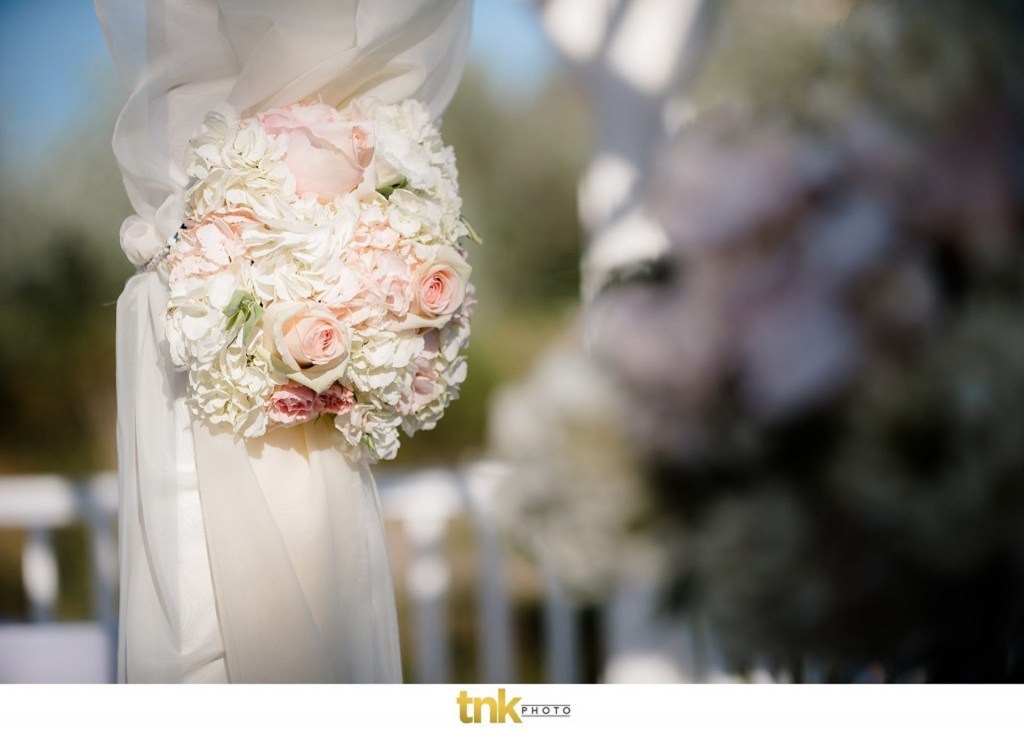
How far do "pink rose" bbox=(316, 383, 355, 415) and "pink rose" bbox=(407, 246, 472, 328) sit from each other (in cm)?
10

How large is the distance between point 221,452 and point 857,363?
0.83 metres

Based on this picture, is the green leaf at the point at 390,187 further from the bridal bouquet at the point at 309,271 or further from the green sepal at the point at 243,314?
the green sepal at the point at 243,314

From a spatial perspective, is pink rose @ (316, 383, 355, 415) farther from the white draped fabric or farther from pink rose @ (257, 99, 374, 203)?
pink rose @ (257, 99, 374, 203)

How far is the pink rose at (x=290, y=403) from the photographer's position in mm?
870

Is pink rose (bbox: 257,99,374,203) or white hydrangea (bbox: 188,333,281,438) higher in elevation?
pink rose (bbox: 257,99,374,203)

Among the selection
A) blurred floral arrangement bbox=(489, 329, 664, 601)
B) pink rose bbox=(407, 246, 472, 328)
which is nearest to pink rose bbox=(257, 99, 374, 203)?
pink rose bbox=(407, 246, 472, 328)

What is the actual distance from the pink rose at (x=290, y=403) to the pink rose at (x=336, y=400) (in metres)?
0.01

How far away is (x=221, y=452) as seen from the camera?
922 millimetres

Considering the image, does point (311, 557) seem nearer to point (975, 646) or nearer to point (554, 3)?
point (554, 3)

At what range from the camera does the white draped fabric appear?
920 mm

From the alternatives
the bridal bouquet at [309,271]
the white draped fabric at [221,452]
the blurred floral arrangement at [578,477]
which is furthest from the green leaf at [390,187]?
the blurred floral arrangement at [578,477]

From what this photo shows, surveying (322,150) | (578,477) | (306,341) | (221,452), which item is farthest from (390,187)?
(578,477)

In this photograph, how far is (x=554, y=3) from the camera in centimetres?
102
